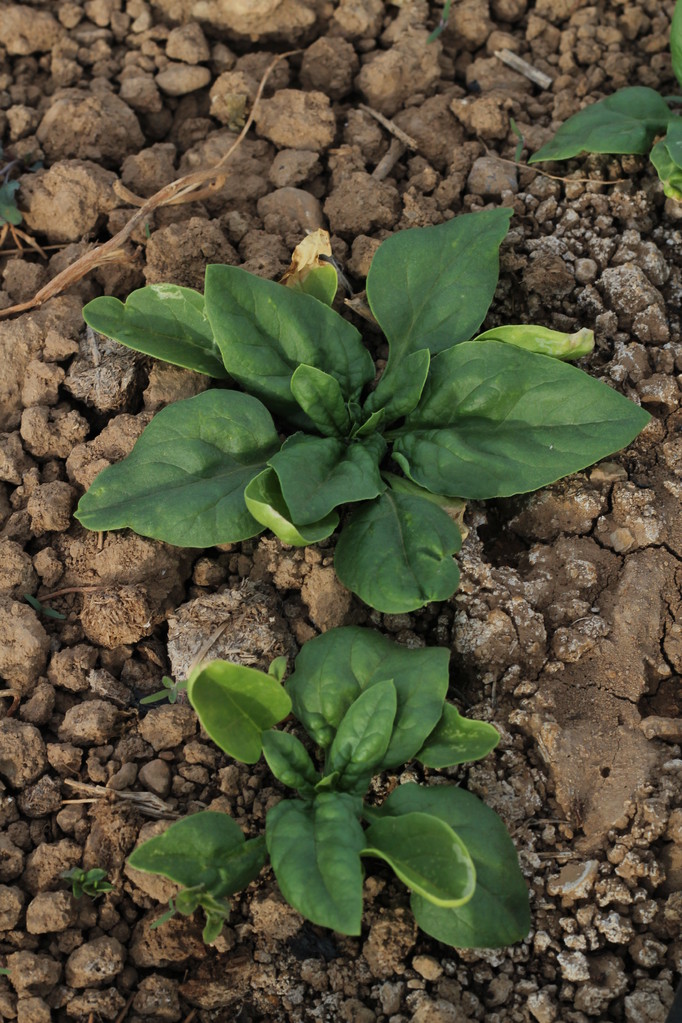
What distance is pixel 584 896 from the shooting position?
2.27 meters

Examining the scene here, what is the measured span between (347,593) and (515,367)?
73cm

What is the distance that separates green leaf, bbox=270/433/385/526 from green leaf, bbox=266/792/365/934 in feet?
2.11

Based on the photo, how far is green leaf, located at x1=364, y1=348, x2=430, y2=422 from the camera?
2.57 metres

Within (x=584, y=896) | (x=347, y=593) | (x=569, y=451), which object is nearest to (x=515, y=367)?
(x=569, y=451)

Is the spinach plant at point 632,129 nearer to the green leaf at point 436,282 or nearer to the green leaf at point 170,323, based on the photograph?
the green leaf at point 436,282

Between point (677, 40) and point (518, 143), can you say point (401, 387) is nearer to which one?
point (518, 143)

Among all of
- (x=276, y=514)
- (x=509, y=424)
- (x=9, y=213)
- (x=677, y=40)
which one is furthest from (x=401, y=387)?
(x=677, y=40)

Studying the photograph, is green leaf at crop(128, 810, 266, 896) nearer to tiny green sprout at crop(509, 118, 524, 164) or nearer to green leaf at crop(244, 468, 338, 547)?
green leaf at crop(244, 468, 338, 547)

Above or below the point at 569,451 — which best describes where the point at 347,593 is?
below

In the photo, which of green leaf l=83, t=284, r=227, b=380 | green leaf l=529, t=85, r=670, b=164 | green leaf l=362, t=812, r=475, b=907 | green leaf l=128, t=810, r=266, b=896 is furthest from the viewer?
green leaf l=529, t=85, r=670, b=164

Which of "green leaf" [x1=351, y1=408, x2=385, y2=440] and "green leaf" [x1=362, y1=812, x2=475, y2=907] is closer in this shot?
"green leaf" [x1=362, y1=812, x2=475, y2=907]

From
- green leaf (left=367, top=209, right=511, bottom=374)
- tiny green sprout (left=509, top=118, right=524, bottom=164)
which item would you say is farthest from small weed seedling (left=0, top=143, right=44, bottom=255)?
tiny green sprout (left=509, top=118, right=524, bottom=164)

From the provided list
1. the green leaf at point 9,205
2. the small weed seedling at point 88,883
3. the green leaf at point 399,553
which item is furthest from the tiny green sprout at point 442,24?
the small weed seedling at point 88,883

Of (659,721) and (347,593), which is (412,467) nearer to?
(347,593)
